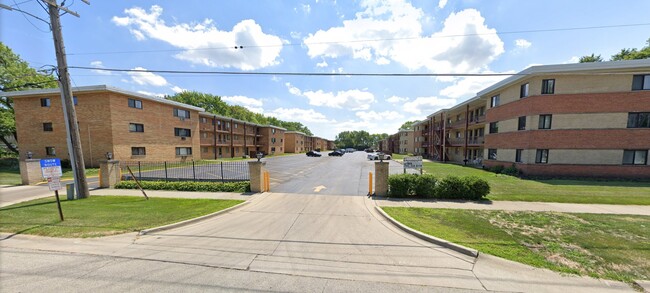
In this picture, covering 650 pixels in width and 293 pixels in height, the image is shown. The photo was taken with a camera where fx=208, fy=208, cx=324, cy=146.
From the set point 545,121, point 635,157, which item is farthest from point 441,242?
point 635,157

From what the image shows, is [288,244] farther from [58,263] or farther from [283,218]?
[58,263]

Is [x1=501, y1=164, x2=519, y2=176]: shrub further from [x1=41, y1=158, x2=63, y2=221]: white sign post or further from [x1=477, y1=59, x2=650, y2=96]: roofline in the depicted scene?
[x1=41, y1=158, x2=63, y2=221]: white sign post

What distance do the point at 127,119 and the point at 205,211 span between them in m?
22.4

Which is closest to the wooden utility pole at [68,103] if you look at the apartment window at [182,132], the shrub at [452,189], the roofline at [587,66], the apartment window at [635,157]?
the shrub at [452,189]

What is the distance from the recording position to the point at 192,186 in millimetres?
11656

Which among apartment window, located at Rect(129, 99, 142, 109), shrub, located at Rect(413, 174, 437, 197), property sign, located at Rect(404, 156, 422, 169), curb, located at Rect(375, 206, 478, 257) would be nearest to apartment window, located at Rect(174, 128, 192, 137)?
apartment window, located at Rect(129, 99, 142, 109)

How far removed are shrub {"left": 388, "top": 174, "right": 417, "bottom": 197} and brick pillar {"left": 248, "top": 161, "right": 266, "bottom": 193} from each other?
6.71 metres

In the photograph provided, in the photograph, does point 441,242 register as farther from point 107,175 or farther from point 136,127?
point 136,127

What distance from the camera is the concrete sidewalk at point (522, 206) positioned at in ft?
27.0

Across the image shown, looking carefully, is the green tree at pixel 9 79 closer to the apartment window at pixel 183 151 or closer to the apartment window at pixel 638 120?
the apartment window at pixel 183 151

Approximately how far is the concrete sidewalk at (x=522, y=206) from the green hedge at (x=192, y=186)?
731cm

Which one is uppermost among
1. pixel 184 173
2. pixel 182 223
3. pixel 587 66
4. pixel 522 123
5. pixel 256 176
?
pixel 587 66

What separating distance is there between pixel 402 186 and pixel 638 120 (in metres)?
21.6

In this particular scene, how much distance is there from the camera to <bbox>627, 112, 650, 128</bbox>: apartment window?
15.9 m
